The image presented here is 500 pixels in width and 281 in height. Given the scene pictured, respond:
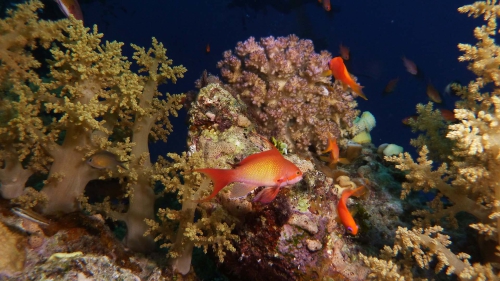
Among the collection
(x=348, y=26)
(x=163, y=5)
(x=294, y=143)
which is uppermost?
(x=348, y=26)

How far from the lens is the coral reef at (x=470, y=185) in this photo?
2.07m

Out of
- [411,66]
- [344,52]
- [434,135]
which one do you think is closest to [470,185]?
[434,135]

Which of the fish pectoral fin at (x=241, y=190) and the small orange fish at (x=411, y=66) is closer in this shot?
the fish pectoral fin at (x=241, y=190)

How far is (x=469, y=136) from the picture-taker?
2.01m

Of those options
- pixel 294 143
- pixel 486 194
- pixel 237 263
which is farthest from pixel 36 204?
pixel 486 194

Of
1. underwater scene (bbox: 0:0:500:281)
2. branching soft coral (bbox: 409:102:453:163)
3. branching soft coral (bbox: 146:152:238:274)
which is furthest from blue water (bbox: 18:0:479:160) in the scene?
branching soft coral (bbox: 146:152:238:274)

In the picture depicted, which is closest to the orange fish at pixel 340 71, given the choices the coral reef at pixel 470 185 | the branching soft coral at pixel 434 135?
the branching soft coral at pixel 434 135

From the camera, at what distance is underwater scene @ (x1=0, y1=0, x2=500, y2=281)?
216 cm

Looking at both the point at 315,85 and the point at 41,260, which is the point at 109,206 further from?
the point at 315,85

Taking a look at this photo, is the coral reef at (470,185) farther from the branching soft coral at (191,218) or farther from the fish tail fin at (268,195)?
Result: the branching soft coral at (191,218)

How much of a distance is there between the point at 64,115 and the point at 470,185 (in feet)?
11.5

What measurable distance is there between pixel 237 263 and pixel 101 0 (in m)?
17.4

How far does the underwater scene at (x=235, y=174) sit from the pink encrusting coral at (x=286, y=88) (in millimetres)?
19

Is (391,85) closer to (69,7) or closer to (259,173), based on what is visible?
(259,173)
